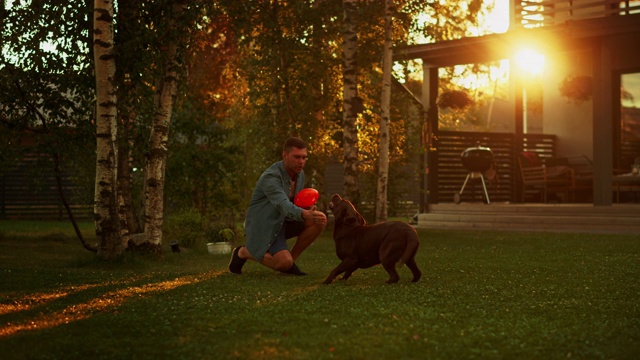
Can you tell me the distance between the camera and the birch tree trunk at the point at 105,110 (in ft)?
36.6

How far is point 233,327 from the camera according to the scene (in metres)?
6.18

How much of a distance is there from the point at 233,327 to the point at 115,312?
1.27m

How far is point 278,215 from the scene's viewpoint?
9.41 meters

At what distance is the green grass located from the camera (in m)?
5.45

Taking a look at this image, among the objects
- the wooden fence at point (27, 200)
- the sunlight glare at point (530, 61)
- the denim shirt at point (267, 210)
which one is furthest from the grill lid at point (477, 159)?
the denim shirt at point (267, 210)

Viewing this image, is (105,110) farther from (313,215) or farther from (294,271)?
(313,215)

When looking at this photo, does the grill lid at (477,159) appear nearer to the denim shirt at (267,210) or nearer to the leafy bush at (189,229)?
the leafy bush at (189,229)

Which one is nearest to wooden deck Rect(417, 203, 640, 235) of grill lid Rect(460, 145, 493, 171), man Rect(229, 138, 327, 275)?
grill lid Rect(460, 145, 493, 171)

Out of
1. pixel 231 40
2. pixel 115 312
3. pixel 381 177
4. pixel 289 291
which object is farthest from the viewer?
pixel 231 40

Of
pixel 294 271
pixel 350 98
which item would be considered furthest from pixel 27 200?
pixel 294 271

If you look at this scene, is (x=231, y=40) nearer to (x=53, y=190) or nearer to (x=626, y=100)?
(x=53, y=190)

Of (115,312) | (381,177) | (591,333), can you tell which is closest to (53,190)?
(381,177)

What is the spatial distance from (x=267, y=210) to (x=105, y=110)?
2.97 m

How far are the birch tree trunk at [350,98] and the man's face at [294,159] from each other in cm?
952
